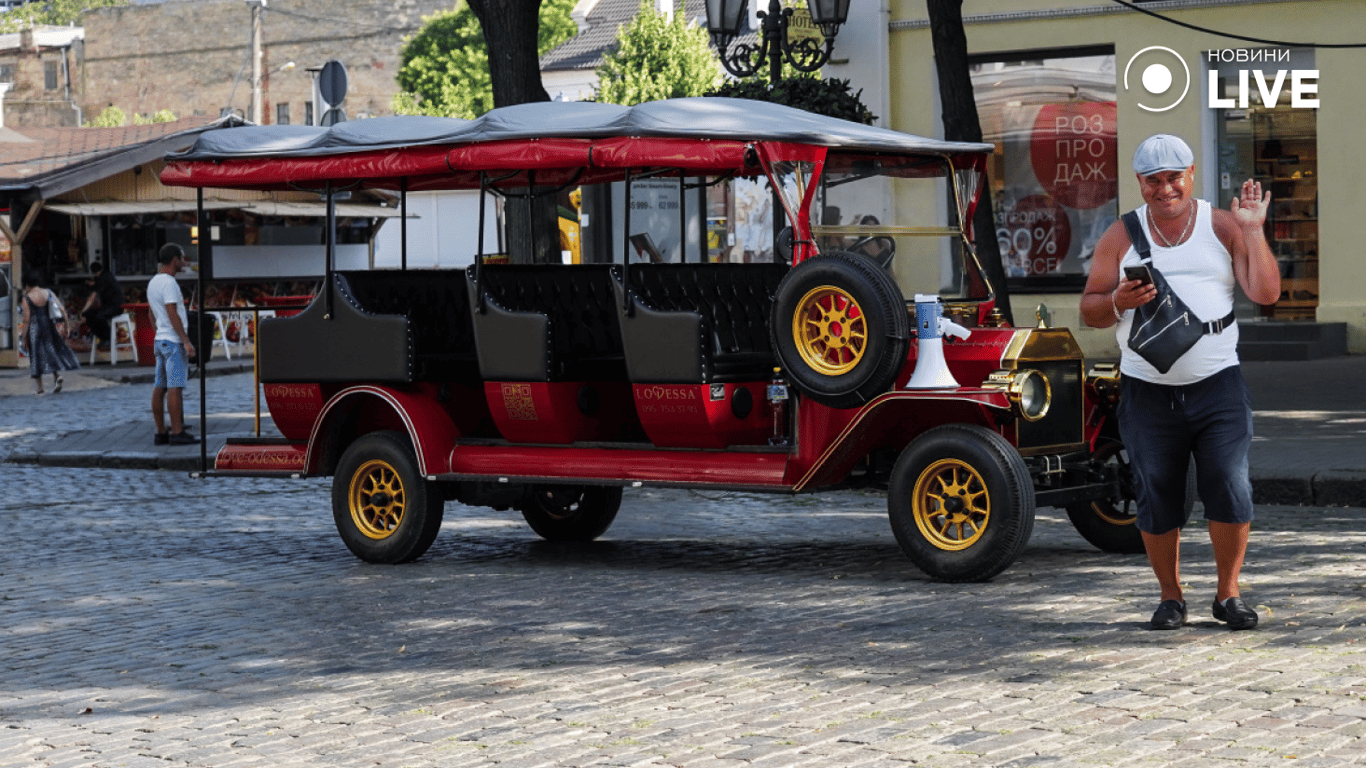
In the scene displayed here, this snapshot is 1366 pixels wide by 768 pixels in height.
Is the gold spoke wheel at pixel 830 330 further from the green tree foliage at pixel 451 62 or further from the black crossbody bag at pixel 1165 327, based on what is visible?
Result: the green tree foliage at pixel 451 62

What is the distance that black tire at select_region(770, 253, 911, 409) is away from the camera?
329 inches

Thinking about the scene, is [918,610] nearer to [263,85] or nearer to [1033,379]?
[1033,379]

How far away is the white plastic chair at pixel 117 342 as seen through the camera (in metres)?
27.8

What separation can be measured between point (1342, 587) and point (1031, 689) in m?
2.40

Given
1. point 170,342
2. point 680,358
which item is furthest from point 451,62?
point 680,358

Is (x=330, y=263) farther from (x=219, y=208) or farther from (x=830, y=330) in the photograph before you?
(x=219, y=208)

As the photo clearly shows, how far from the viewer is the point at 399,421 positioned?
33.6 feet

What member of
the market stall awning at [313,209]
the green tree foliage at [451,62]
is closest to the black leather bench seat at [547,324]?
the market stall awning at [313,209]

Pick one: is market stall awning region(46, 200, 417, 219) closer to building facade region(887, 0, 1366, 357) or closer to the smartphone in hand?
building facade region(887, 0, 1366, 357)

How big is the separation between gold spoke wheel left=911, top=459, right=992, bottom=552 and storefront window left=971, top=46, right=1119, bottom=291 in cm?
1384

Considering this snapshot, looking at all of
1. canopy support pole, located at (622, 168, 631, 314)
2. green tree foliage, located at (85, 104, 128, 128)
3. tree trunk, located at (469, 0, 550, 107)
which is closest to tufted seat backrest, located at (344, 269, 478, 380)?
canopy support pole, located at (622, 168, 631, 314)

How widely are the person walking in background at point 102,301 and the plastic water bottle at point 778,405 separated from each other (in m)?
19.3

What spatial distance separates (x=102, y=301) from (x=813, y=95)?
47.8 feet

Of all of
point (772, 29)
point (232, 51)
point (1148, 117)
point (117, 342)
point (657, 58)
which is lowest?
point (117, 342)
